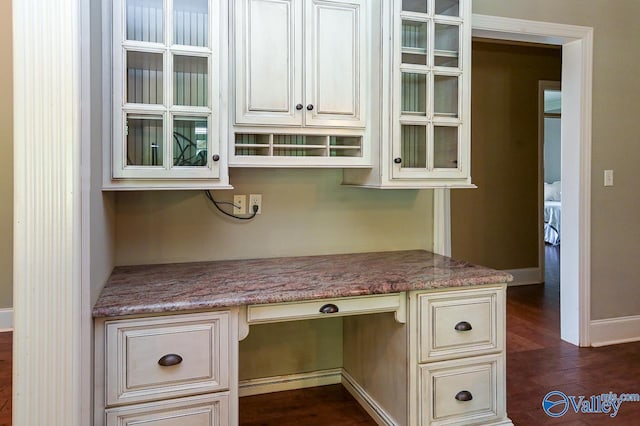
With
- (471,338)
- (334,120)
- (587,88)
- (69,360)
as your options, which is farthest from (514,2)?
(69,360)

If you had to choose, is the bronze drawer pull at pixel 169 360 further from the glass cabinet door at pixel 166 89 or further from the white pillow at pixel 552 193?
the white pillow at pixel 552 193

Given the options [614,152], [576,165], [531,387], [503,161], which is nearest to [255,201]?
[531,387]

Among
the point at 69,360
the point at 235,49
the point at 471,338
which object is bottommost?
the point at 471,338

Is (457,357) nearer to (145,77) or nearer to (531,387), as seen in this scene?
(531,387)

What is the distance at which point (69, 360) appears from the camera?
51.4 inches

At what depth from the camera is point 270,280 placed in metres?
1.93

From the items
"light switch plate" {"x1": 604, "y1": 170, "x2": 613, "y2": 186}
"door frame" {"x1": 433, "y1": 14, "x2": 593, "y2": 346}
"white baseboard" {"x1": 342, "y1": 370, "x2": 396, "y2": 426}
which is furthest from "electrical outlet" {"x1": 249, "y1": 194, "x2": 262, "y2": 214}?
"light switch plate" {"x1": 604, "y1": 170, "x2": 613, "y2": 186}

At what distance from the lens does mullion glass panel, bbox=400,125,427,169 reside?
7.24ft

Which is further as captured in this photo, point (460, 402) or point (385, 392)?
point (385, 392)

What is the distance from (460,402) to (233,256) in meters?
1.23

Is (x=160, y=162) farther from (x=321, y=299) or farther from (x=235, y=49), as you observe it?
(x=321, y=299)

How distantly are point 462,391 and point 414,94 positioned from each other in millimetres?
1325

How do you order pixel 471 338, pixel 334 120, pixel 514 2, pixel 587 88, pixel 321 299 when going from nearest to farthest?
pixel 321 299, pixel 471 338, pixel 334 120, pixel 514 2, pixel 587 88

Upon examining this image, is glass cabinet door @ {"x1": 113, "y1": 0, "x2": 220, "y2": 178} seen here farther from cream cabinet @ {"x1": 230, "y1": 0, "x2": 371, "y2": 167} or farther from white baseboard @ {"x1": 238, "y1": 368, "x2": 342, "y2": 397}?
white baseboard @ {"x1": 238, "y1": 368, "x2": 342, "y2": 397}
